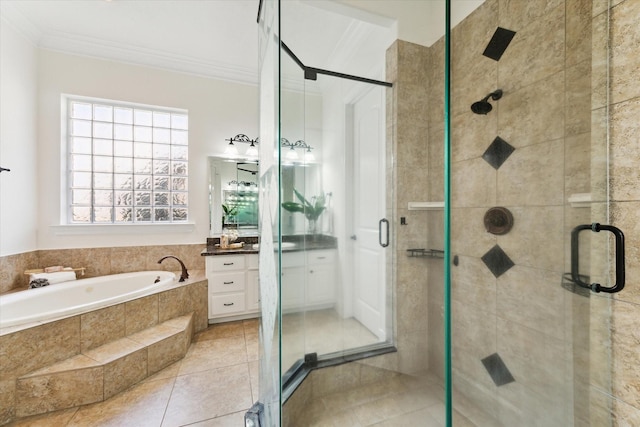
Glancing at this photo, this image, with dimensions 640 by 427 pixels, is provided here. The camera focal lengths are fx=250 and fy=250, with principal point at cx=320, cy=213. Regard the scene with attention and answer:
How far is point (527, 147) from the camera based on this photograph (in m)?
1.05

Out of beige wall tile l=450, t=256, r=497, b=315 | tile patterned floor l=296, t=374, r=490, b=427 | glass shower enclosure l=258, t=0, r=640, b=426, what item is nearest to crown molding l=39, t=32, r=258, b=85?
glass shower enclosure l=258, t=0, r=640, b=426

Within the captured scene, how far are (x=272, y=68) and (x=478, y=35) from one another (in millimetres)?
1062

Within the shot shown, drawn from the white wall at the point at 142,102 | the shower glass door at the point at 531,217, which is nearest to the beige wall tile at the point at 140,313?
the white wall at the point at 142,102

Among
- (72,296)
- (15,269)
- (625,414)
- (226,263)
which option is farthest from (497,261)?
(15,269)

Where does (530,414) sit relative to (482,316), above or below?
below

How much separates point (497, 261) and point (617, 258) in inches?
15.1

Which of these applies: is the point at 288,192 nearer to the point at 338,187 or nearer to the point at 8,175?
the point at 338,187

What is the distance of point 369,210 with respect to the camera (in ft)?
6.53

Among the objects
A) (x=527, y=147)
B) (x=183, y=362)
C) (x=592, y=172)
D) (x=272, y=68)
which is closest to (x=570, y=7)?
(x=527, y=147)

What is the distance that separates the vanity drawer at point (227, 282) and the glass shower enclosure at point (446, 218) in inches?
53.4

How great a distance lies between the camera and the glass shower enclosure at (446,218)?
898 mm

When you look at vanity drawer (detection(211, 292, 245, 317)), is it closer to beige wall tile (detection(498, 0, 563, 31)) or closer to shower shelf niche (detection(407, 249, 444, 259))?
shower shelf niche (detection(407, 249, 444, 259))

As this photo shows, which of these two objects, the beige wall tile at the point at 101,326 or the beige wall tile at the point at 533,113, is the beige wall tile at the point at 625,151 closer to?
the beige wall tile at the point at 533,113

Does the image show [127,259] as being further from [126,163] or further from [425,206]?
[425,206]
